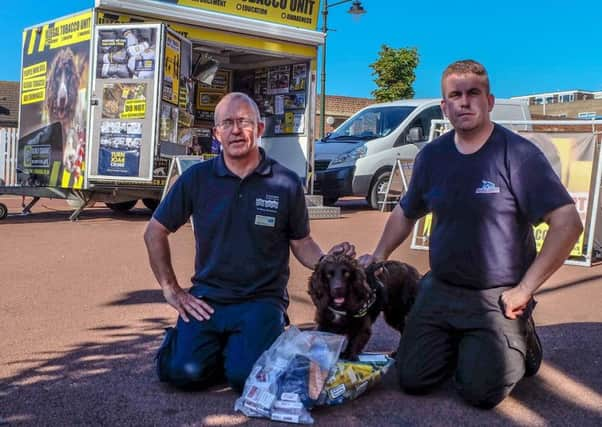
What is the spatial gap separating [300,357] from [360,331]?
649mm

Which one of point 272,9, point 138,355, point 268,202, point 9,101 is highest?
point 272,9

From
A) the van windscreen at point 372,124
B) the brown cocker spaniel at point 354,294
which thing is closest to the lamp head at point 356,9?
the van windscreen at point 372,124

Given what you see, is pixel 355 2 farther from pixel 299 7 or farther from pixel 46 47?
pixel 46 47

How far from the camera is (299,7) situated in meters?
12.2

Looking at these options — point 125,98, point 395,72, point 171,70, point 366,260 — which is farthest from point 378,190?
point 395,72

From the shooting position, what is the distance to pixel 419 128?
1412 cm

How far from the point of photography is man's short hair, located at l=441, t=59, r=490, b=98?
147 inches

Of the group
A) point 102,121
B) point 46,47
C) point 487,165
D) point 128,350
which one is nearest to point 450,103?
point 487,165

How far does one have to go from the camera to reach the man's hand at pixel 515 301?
3.48 meters

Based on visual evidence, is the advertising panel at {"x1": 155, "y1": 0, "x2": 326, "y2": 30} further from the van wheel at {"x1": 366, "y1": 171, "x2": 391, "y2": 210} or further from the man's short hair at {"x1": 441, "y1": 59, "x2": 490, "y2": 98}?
the man's short hair at {"x1": 441, "y1": 59, "x2": 490, "y2": 98}

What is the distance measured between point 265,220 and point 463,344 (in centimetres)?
133

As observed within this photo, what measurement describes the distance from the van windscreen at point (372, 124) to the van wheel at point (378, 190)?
2.90 feet

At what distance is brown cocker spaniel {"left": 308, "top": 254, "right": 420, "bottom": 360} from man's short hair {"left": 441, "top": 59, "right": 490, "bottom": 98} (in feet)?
3.88

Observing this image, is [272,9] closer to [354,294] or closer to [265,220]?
[265,220]
